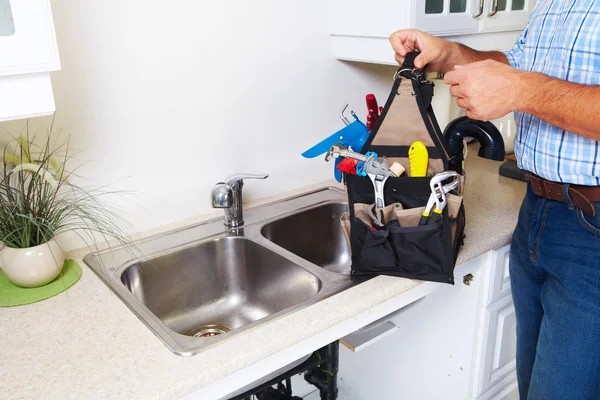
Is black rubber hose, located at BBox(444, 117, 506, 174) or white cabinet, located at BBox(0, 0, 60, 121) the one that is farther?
black rubber hose, located at BBox(444, 117, 506, 174)

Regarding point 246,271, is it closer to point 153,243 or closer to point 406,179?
point 153,243

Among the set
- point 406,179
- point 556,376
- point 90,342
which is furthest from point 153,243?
point 556,376

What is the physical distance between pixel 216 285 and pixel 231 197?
0.23 meters

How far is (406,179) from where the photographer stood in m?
1.09

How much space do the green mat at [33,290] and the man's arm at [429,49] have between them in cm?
89

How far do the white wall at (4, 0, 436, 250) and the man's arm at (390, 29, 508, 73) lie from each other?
437 mm

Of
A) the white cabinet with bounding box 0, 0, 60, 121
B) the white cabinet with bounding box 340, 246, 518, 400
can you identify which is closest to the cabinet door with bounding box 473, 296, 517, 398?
the white cabinet with bounding box 340, 246, 518, 400

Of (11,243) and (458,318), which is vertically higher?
(11,243)

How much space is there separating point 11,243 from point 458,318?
1.10 meters

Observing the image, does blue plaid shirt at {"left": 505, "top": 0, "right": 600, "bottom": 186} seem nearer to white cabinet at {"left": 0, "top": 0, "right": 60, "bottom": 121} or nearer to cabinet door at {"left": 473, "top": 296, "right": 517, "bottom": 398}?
cabinet door at {"left": 473, "top": 296, "right": 517, "bottom": 398}

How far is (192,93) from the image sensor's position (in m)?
1.41

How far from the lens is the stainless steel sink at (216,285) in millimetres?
1286

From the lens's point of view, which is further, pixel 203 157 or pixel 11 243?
pixel 203 157

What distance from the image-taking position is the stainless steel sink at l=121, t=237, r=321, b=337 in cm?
129
